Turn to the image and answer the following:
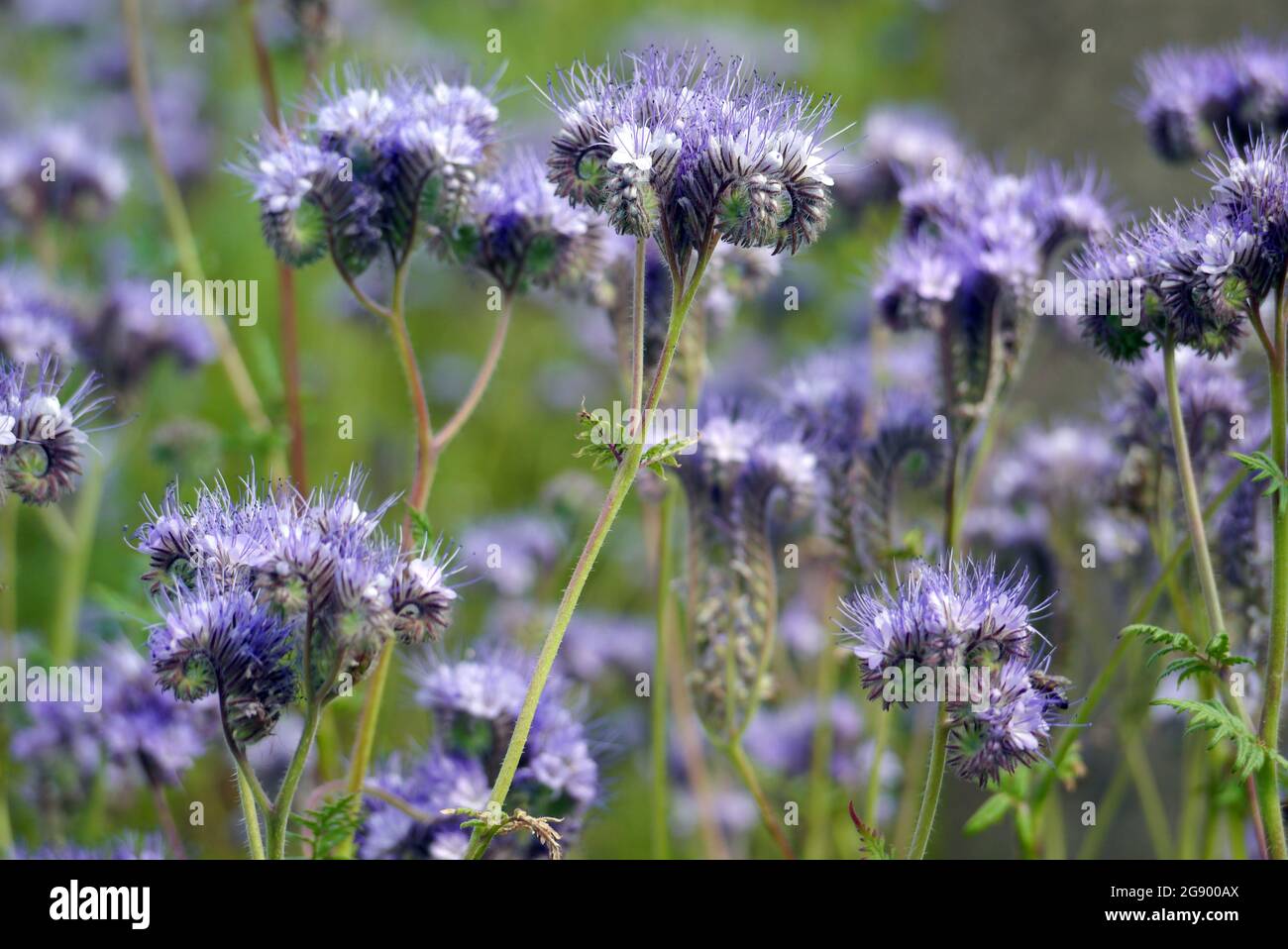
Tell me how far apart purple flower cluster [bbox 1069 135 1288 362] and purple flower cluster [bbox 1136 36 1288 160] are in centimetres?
95

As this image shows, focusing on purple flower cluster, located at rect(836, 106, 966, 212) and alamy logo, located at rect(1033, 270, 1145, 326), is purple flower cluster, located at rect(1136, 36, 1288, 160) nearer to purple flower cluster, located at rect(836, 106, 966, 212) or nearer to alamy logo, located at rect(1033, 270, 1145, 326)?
purple flower cluster, located at rect(836, 106, 966, 212)

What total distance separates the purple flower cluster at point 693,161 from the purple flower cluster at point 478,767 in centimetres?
110

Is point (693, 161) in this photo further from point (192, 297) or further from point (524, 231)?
point (192, 297)

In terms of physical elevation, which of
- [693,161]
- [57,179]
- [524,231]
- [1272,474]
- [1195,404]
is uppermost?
[57,179]

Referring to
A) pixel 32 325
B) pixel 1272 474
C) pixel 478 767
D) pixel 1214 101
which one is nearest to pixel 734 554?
pixel 478 767

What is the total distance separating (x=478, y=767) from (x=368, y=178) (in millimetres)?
1285

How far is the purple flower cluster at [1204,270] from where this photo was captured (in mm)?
2549

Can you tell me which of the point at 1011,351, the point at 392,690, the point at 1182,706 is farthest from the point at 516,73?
the point at 1182,706

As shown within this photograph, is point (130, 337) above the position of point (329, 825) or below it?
above

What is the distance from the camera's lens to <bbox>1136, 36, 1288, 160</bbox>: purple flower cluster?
3594 millimetres

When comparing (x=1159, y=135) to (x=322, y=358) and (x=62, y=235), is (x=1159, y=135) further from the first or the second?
(x=322, y=358)

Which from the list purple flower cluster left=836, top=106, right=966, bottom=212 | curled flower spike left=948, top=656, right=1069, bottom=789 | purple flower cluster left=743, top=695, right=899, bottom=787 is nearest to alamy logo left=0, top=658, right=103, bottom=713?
purple flower cluster left=743, top=695, right=899, bottom=787

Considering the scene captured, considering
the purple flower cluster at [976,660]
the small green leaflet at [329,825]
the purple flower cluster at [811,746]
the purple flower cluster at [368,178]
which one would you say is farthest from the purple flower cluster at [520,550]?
the purple flower cluster at [976,660]
